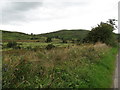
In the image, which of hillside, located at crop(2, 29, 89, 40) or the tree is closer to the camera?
the tree

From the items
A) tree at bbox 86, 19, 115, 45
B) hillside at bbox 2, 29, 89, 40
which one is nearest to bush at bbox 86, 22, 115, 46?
tree at bbox 86, 19, 115, 45

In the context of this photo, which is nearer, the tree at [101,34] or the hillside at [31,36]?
the tree at [101,34]

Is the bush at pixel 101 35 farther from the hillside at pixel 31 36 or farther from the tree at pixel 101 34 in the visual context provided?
the hillside at pixel 31 36

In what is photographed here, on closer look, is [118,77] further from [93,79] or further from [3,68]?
[3,68]

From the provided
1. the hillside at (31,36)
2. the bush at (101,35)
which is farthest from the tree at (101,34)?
the hillside at (31,36)

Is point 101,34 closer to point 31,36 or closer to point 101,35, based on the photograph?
point 101,35

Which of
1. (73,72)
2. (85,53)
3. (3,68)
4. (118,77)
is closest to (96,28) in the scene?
(85,53)

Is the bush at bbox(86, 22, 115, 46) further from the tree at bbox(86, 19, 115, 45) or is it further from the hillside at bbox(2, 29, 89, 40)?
the hillside at bbox(2, 29, 89, 40)

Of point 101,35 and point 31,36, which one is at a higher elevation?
point 31,36

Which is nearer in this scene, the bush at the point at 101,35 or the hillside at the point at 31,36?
the bush at the point at 101,35

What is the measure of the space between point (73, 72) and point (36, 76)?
192cm

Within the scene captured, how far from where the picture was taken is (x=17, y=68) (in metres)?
6.34

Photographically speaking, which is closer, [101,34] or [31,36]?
[101,34]

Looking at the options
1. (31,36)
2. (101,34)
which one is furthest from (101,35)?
(31,36)
